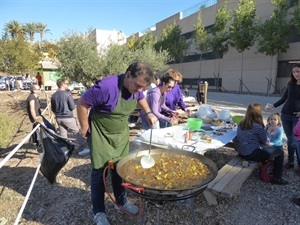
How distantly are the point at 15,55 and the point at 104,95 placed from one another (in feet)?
74.8

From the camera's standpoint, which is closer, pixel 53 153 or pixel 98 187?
pixel 98 187

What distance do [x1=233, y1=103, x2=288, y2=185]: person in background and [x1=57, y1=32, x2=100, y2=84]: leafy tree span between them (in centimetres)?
1114

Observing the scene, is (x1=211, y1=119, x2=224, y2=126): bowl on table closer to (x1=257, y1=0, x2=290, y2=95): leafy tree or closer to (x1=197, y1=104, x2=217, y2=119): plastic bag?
(x1=197, y1=104, x2=217, y2=119): plastic bag

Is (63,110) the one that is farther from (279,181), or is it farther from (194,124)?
(279,181)

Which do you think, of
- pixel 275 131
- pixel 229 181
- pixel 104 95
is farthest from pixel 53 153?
pixel 275 131

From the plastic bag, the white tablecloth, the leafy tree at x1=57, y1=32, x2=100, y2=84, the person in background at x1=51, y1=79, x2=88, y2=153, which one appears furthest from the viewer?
the leafy tree at x1=57, y1=32, x2=100, y2=84

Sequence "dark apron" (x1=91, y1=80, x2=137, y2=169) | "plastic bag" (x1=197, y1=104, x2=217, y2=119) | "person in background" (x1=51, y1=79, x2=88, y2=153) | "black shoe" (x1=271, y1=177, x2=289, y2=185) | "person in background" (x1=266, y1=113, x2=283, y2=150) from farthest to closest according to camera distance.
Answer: "person in background" (x1=51, y1=79, x2=88, y2=153) → "plastic bag" (x1=197, y1=104, x2=217, y2=119) → "person in background" (x1=266, y1=113, x2=283, y2=150) → "black shoe" (x1=271, y1=177, x2=289, y2=185) → "dark apron" (x1=91, y1=80, x2=137, y2=169)

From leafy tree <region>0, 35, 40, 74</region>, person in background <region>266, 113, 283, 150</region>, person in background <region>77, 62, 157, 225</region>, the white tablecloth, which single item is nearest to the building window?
person in background <region>266, 113, 283, 150</region>

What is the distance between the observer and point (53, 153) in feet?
11.1

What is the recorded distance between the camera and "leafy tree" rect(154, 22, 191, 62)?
29483mm

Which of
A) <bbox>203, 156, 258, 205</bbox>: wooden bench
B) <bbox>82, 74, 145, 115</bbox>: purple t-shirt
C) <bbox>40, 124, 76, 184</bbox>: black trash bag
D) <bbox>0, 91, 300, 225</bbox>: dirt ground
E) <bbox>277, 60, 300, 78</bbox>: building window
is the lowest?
<bbox>0, 91, 300, 225</bbox>: dirt ground

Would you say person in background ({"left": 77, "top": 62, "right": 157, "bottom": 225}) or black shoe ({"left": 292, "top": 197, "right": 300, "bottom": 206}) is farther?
black shoe ({"left": 292, "top": 197, "right": 300, "bottom": 206})

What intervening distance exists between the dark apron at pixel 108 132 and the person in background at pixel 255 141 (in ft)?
6.26

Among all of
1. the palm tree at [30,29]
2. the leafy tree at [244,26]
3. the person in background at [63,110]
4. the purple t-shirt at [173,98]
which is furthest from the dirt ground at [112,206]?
the palm tree at [30,29]
